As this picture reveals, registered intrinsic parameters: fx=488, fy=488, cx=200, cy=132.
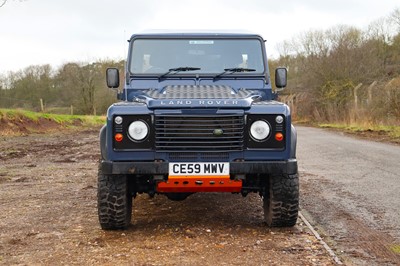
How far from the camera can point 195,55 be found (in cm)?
609

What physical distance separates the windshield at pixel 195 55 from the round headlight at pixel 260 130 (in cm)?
155

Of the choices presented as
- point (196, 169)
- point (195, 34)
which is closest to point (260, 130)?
point (196, 169)

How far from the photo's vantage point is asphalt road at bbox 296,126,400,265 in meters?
4.30

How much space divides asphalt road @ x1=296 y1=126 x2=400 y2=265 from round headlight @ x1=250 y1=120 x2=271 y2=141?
1.14 metres

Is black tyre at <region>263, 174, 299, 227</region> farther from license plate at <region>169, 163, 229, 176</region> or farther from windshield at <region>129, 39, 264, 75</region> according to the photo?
windshield at <region>129, 39, 264, 75</region>

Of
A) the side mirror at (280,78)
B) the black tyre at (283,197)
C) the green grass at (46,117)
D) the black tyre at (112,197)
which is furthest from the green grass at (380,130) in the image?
the green grass at (46,117)

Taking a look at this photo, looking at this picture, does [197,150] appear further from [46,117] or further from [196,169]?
[46,117]

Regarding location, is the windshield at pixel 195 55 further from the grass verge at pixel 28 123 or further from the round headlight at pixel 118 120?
the grass verge at pixel 28 123

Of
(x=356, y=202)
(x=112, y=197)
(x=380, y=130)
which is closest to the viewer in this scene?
(x=112, y=197)

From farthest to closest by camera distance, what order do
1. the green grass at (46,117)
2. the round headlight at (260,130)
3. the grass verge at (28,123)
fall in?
the green grass at (46,117) → the grass verge at (28,123) → the round headlight at (260,130)

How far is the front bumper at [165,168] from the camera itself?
4492 millimetres

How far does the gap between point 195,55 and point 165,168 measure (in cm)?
A: 208

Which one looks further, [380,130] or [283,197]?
[380,130]

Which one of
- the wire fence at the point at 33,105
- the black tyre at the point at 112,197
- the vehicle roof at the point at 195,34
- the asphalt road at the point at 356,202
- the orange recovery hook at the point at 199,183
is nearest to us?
the asphalt road at the point at 356,202
